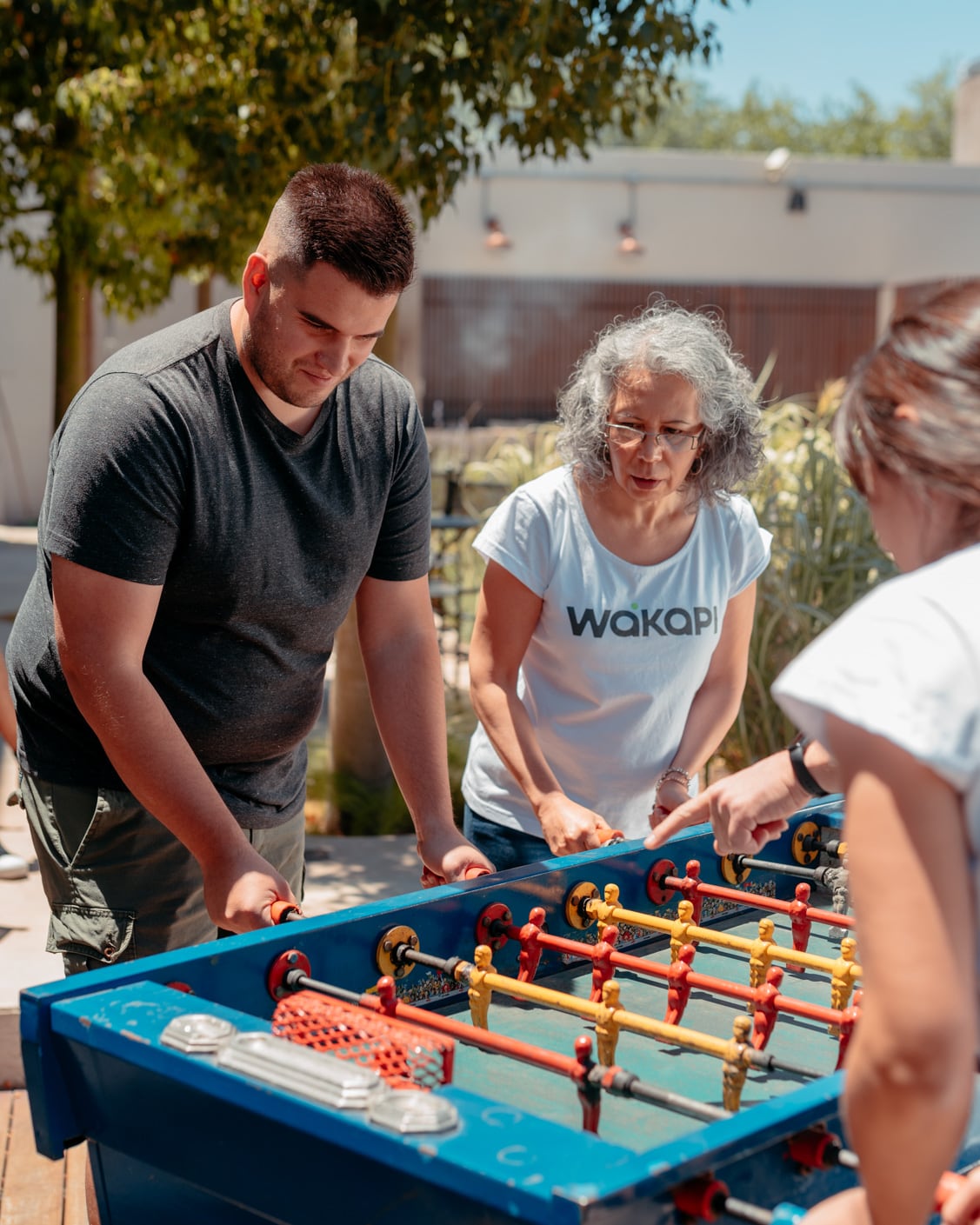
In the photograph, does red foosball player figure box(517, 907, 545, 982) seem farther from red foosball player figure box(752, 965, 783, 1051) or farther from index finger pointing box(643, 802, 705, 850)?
red foosball player figure box(752, 965, 783, 1051)

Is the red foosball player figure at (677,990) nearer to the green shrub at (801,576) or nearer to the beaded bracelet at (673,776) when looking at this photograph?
the beaded bracelet at (673,776)

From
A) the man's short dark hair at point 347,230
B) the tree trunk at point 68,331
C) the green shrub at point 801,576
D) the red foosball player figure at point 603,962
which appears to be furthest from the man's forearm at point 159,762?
the tree trunk at point 68,331

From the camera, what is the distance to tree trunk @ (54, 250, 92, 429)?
8367 millimetres

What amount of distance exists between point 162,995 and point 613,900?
769mm

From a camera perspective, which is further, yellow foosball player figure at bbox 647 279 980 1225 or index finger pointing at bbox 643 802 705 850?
index finger pointing at bbox 643 802 705 850

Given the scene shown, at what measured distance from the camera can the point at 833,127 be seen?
44625mm

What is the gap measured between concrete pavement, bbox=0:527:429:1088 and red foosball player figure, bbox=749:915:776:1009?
2.09m

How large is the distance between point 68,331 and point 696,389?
671 cm

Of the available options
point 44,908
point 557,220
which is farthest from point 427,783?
point 557,220

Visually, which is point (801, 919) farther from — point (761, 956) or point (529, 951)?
point (529, 951)

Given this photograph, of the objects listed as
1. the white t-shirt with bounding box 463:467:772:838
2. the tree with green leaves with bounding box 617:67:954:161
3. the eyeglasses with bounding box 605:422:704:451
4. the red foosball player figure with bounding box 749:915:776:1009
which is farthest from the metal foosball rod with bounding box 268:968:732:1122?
the tree with green leaves with bounding box 617:67:954:161

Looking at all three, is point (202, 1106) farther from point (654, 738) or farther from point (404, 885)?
point (404, 885)

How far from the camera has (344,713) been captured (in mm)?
5410

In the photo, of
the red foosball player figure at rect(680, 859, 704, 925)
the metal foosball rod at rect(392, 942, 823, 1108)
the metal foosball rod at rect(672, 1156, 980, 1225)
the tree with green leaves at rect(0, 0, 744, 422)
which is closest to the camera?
the metal foosball rod at rect(672, 1156, 980, 1225)
